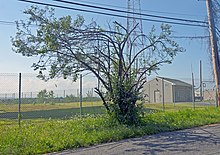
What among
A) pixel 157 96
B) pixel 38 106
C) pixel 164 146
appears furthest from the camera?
pixel 157 96

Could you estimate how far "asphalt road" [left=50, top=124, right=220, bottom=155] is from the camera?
6.49 m

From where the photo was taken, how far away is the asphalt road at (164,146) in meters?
6.49

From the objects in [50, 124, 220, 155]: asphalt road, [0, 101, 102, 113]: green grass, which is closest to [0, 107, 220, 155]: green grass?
[50, 124, 220, 155]: asphalt road

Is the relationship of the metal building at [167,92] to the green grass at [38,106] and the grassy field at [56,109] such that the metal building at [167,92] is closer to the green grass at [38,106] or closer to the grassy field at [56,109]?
the grassy field at [56,109]

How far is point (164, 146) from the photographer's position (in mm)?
7160

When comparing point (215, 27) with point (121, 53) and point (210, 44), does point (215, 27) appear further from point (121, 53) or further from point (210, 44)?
point (121, 53)

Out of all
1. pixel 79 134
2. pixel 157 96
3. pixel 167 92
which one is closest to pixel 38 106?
pixel 79 134

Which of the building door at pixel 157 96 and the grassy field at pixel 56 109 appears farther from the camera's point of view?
the building door at pixel 157 96

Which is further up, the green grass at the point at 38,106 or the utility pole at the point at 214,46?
the utility pole at the point at 214,46

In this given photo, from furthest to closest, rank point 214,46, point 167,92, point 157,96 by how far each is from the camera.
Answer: point 167,92 < point 157,96 < point 214,46

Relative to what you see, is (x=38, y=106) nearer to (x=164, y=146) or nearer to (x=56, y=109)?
(x=56, y=109)

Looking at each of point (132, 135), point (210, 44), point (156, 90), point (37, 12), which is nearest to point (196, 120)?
point (132, 135)

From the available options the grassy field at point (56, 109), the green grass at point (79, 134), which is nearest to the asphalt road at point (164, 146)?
the green grass at point (79, 134)

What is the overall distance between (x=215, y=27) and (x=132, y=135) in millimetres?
11478
